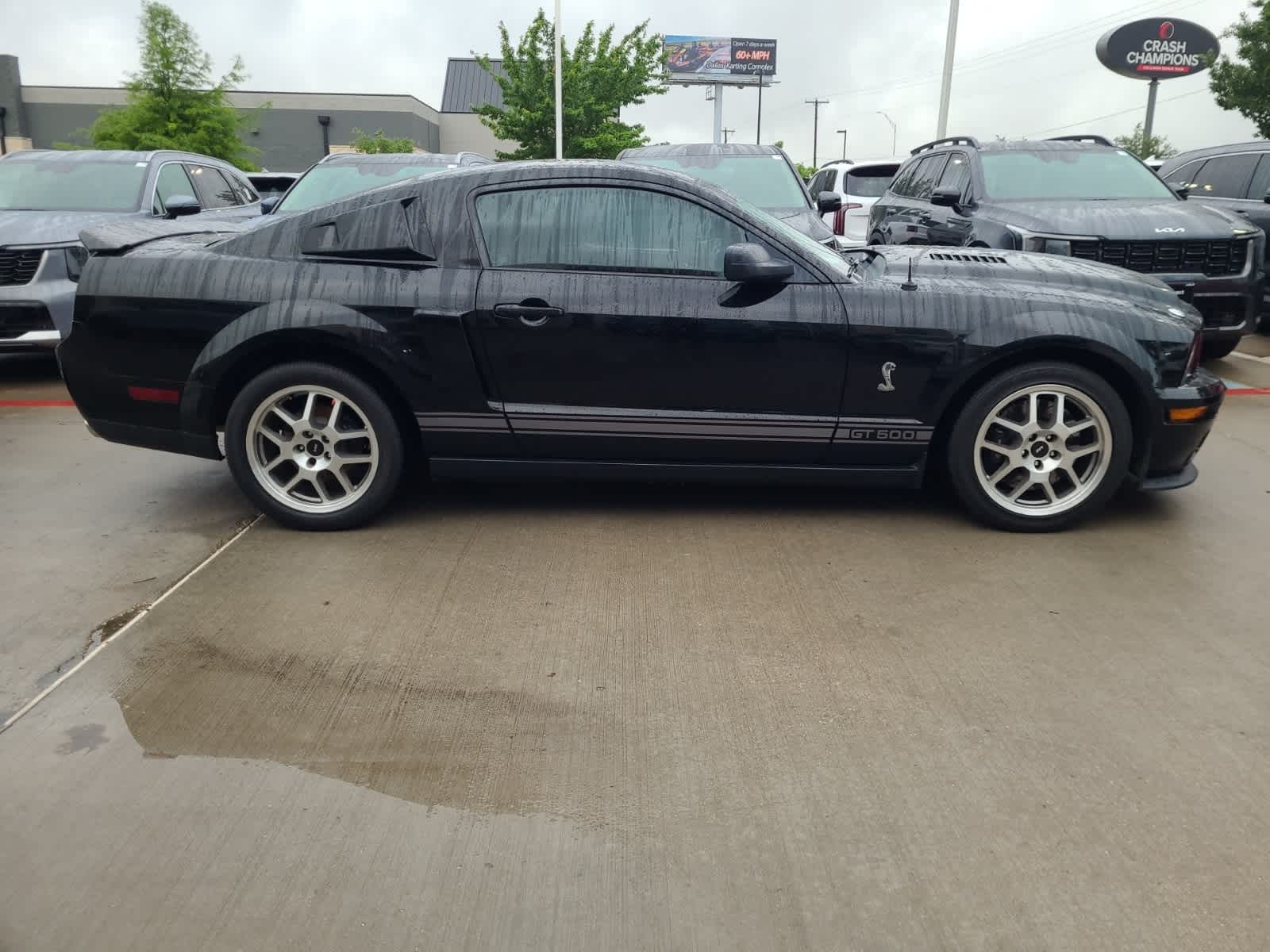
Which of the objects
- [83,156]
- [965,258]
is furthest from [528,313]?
[83,156]

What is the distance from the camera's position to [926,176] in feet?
35.4

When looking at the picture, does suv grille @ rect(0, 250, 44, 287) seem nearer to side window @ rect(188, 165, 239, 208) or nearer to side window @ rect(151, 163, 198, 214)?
side window @ rect(151, 163, 198, 214)

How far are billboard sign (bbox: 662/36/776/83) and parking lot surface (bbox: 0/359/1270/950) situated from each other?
283ft

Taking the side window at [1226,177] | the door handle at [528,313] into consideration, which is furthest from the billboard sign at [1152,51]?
the door handle at [528,313]

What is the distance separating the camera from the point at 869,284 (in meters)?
4.82

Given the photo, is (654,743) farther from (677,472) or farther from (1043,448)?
(1043,448)

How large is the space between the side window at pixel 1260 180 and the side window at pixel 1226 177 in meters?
0.07

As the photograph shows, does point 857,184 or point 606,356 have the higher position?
point 857,184

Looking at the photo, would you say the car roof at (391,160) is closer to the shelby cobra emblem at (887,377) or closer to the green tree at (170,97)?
the shelby cobra emblem at (887,377)

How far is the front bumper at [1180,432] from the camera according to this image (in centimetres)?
477

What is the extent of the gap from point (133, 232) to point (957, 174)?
7.23 meters

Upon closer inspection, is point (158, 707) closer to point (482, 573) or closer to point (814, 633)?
point (482, 573)

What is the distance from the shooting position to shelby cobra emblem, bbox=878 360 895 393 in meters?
4.75

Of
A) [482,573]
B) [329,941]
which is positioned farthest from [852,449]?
[329,941]
